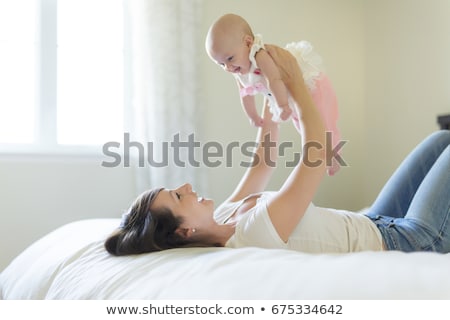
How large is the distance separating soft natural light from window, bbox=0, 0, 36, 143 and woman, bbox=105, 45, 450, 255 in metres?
1.54

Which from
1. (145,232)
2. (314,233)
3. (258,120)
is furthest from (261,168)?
(145,232)

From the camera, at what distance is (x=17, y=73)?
2660 millimetres

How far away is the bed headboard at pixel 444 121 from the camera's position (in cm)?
263

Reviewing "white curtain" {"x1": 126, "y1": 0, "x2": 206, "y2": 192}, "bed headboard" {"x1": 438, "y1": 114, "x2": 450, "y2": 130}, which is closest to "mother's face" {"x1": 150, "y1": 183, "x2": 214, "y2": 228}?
"white curtain" {"x1": 126, "y1": 0, "x2": 206, "y2": 192}

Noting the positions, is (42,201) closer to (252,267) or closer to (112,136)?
(112,136)

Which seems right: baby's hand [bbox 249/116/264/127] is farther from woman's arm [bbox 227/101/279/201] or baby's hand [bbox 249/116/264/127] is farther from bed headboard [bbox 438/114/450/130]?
bed headboard [bbox 438/114/450/130]

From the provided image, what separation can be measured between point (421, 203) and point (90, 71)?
1.96 m

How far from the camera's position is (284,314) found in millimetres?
834

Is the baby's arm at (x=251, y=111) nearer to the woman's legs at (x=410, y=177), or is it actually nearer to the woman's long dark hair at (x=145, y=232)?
the woman's legs at (x=410, y=177)

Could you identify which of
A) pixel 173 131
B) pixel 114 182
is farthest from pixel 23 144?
pixel 173 131

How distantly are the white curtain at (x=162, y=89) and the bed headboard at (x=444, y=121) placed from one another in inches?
52.9

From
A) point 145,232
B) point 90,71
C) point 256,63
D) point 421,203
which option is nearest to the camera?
point 145,232

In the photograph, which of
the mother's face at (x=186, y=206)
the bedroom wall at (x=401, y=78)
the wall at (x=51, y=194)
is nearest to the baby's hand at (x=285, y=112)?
the mother's face at (x=186, y=206)

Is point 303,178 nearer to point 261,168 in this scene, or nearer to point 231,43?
point 261,168
